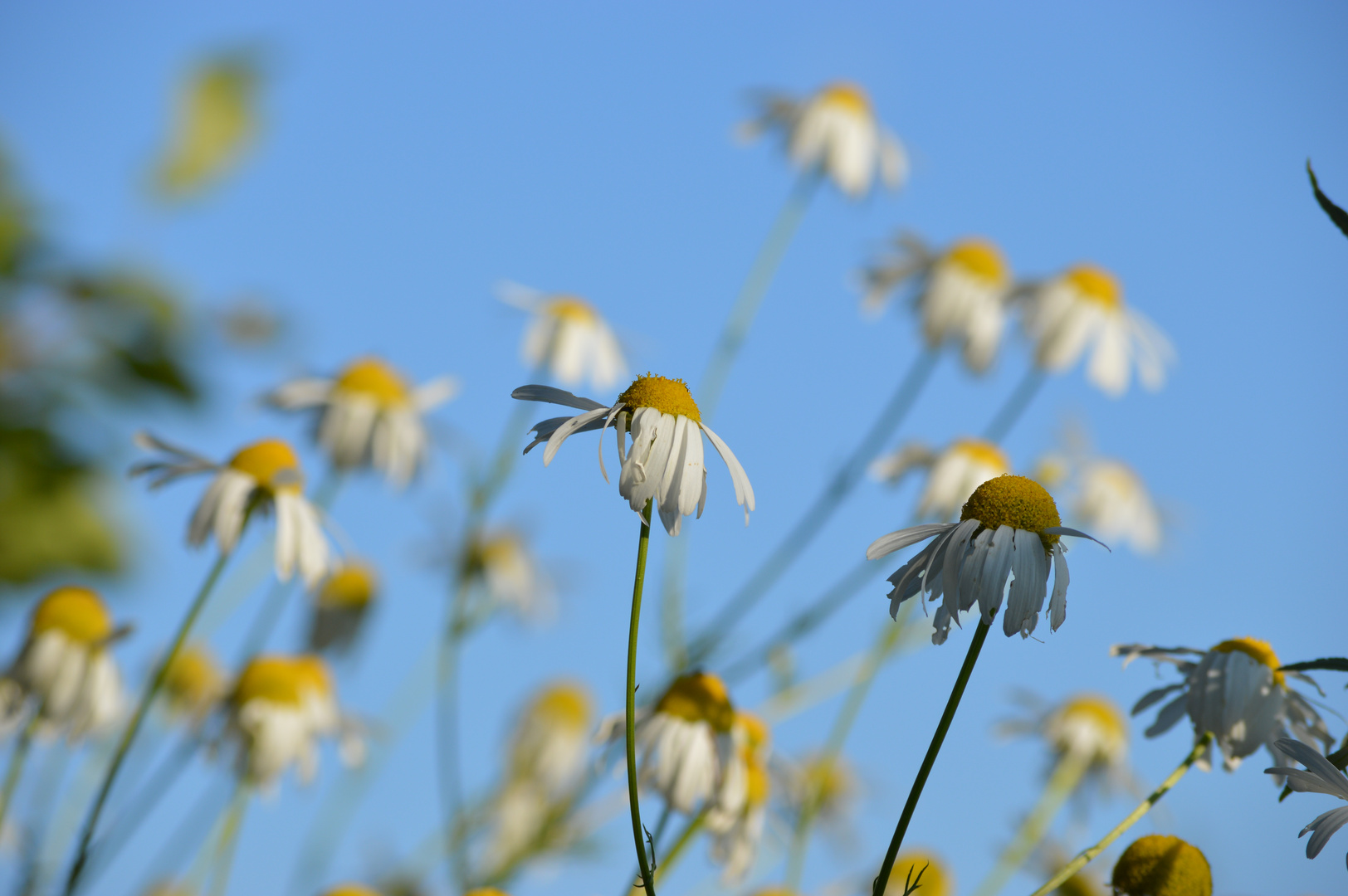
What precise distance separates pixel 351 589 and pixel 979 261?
166cm

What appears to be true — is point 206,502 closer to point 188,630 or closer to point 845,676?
point 188,630

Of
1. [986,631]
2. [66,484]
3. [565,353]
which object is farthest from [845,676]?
[66,484]

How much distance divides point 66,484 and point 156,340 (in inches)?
16.5

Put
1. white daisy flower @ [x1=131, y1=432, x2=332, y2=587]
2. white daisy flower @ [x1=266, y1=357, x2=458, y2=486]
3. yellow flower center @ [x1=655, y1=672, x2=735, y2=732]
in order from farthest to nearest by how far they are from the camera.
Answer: white daisy flower @ [x1=266, y1=357, x2=458, y2=486] → white daisy flower @ [x1=131, y1=432, x2=332, y2=587] → yellow flower center @ [x1=655, y1=672, x2=735, y2=732]

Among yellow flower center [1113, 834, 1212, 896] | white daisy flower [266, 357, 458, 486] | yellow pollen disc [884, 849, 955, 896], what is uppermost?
white daisy flower [266, 357, 458, 486]

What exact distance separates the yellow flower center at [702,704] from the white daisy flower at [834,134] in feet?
6.20

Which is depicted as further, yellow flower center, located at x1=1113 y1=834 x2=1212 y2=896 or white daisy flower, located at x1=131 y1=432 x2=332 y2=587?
white daisy flower, located at x1=131 y1=432 x2=332 y2=587

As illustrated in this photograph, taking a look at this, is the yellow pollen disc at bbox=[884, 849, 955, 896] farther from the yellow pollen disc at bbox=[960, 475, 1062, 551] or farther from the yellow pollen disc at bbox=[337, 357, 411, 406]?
the yellow pollen disc at bbox=[337, 357, 411, 406]

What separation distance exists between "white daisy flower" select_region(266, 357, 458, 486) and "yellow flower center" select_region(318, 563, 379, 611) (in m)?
0.43

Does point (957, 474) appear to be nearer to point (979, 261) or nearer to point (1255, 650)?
point (979, 261)

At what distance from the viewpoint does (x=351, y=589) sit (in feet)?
7.98

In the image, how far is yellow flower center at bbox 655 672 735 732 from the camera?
1119 mm

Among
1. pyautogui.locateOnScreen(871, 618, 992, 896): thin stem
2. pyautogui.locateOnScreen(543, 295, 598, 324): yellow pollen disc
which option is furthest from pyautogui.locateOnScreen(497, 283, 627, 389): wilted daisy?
pyautogui.locateOnScreen(871, 618, 992, 896): thin stem

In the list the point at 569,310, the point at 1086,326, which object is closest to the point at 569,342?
the point at 569,310
